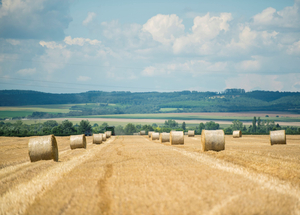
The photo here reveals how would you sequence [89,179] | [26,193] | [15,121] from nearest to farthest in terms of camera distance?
1. [26,193]
2. [89,179]
3. [15,121]

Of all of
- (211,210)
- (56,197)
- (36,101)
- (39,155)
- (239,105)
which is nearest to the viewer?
(211,210)

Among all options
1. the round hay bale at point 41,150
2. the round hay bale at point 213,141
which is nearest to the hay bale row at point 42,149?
the round hay bale at point 41,150

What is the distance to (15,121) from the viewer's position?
5089 inches

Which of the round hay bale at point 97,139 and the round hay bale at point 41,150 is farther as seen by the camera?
the round hay bale at point 97,139

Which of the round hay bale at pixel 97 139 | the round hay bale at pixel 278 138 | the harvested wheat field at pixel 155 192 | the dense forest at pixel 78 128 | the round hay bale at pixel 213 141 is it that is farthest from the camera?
the dense forest at pixel 78 128

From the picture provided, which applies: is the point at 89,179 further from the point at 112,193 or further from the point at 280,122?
the point at 280,122

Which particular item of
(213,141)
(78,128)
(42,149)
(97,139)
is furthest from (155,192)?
(78,128)

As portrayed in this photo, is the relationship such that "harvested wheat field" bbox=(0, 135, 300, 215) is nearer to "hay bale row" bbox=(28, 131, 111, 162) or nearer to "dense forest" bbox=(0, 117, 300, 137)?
"hay bale row" bbox=(28, 131, 111, 162)

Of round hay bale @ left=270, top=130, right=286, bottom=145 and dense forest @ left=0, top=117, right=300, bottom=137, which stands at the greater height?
round hay bale @ left=270, top=130, right=286, bottom=145

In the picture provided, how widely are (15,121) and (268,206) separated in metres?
137

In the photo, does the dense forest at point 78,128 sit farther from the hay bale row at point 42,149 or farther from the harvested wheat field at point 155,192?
the harvested wheat field at point 155,192

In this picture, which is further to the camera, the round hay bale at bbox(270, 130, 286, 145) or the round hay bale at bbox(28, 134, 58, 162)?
the round hay bale at bbox(270, 130, 286, 145)

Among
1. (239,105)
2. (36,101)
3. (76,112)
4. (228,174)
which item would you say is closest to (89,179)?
(228,174)

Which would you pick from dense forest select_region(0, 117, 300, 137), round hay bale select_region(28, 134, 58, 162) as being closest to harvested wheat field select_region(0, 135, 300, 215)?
round hay bale select_region(28, 134, 58, 162)
